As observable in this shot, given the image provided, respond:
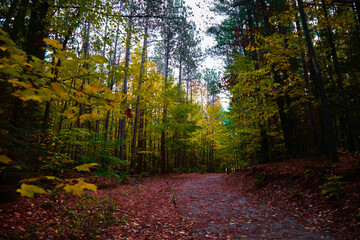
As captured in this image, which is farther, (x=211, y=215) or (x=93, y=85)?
(x=211, y=215)

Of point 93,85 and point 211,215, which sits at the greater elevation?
point 93,85

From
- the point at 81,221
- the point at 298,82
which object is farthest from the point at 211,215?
the point at 298,82

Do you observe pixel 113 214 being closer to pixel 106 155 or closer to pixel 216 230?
pixel 216 230

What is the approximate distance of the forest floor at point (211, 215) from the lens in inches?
139

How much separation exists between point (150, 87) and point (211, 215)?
1235 centimetres

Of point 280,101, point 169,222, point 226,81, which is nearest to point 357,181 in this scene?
point 169,222

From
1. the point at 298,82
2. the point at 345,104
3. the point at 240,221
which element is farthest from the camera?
the point at 298,82

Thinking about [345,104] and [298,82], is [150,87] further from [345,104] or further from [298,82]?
[345,104]

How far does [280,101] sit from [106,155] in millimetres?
9246

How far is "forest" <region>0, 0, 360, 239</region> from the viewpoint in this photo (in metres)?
1.58

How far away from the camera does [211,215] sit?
5.11 m

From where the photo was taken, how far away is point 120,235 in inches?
147

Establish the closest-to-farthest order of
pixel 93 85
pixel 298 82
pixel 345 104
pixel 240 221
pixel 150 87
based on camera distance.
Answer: pixel 93 85
pixel 240 221
pixel 345 104
pixel 298 82
pixel 150 87

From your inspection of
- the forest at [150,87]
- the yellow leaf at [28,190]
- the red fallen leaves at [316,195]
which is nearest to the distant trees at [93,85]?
the forest at [150,87]
